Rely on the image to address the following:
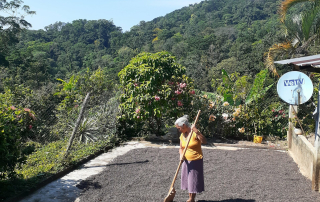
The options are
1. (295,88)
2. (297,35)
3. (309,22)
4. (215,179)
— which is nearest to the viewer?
(215,179)

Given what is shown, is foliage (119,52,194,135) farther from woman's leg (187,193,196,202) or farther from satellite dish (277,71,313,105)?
woman's leg (187,193,196,202)

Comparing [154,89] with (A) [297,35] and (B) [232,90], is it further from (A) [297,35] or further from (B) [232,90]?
(A) [297,35]

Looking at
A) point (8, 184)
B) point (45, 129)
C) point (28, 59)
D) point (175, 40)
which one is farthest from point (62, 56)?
point (8, 184)

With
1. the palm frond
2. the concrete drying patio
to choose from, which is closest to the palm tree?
the palm frond

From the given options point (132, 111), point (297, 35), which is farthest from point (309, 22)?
point (132, 111)

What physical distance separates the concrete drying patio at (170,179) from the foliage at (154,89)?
1.41m

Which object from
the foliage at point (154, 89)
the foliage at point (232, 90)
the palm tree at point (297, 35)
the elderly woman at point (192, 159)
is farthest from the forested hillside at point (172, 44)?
the elderly woman at point (192, 159)

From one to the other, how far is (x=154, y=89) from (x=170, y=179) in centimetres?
337

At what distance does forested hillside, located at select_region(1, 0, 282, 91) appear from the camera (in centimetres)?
3675

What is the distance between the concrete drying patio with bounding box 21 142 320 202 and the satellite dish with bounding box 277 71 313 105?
1440 mm

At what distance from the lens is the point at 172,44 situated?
76.8 metres

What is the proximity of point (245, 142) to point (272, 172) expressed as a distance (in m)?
2.82

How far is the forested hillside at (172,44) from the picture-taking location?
36.8m

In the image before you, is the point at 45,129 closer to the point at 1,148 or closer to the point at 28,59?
the point at 1,148
